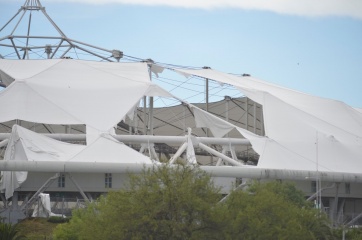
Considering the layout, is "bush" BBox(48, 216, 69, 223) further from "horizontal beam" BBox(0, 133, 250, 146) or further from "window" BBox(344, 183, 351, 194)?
"window" BBox(344, 183, 351, 194)

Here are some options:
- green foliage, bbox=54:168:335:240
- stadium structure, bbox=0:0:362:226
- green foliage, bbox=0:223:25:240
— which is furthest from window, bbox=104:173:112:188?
green foliage, bbox=54:168:335:240

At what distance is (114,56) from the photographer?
85.2m

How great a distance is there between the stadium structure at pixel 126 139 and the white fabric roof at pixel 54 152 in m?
0.06

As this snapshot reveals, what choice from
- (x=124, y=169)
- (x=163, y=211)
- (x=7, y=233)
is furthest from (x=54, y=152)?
(x=163, y=211)

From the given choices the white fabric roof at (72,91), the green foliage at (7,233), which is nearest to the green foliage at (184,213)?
the green foliage at (7,233)

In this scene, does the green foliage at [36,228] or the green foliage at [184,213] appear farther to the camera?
the green foliage at [36,228]

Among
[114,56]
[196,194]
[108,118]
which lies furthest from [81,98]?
[196,194]

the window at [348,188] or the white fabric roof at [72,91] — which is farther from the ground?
the white fabric roof at [72,91]

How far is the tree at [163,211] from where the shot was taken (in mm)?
44281

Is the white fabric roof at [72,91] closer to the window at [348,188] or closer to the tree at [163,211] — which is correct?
the window at [348,188]

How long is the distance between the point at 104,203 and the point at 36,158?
51.0 feet

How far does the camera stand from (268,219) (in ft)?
155

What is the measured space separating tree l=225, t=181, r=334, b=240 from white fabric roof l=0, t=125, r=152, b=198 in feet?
44.6

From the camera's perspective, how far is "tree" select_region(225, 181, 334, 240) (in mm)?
45906
